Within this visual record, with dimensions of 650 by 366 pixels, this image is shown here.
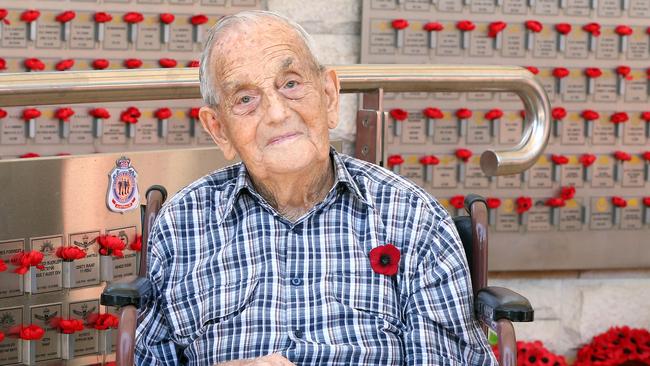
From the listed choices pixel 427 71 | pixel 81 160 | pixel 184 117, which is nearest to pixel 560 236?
pixel 184 117

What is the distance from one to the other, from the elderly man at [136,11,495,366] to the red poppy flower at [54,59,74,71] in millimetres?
1866

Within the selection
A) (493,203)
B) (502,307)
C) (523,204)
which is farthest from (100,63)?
(502,307)

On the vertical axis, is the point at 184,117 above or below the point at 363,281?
above

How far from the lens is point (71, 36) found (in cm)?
397

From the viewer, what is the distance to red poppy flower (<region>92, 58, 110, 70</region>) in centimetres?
396

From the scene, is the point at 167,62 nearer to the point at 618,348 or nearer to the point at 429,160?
the point at 429,160

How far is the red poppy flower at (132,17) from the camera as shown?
4012 mm

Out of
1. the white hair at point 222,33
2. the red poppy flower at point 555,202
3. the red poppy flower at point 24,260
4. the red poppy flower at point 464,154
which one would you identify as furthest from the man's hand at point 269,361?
the red poppy flower at point 555,202

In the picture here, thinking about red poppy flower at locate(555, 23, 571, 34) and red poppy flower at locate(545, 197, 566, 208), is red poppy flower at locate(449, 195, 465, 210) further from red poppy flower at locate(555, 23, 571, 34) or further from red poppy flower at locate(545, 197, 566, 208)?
red poppy flower at locate(555, 23, 571, 34)

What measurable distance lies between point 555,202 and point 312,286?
260cm

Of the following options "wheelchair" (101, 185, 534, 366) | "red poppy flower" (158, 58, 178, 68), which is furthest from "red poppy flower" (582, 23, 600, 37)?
"wheelchair" (101, 185, 534, 366)

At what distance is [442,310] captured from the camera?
2.11m

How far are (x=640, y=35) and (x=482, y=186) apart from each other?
3.17 feet

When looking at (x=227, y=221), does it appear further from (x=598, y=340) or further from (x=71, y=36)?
(x=598, y=340)
